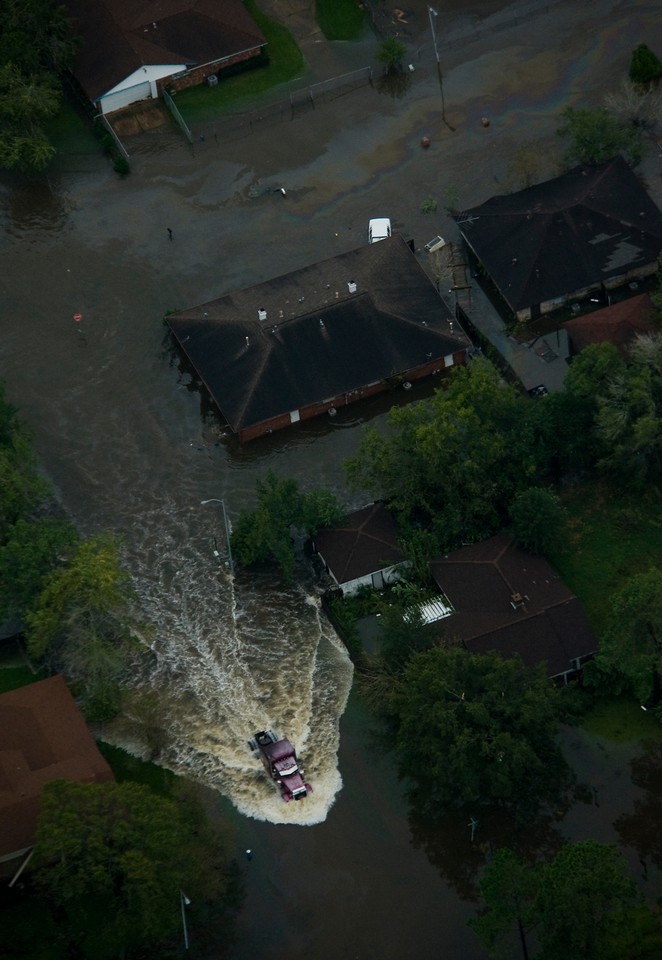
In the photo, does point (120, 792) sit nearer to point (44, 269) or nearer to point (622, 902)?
point (622, 902)

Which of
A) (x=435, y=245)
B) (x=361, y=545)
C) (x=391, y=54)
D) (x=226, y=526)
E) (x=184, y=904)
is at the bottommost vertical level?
(x=184, y=904)

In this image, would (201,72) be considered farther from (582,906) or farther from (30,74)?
(582,906)

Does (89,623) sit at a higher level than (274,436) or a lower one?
higher

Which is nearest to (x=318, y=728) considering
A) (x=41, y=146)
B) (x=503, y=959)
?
(x=503, y=959)

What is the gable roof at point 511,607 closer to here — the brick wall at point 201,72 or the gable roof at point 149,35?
the brick wall at point 201,72

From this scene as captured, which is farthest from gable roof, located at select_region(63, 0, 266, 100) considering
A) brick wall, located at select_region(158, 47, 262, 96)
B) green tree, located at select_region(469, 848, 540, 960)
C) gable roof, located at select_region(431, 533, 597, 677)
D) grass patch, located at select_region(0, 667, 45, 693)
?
green tree, located at select_region(469, 848, 540, 960)

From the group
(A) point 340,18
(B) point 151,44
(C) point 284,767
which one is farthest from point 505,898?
(A) point 340,18

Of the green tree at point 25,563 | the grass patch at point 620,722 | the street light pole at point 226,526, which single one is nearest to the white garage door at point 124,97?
the street light pole at point 226,526
